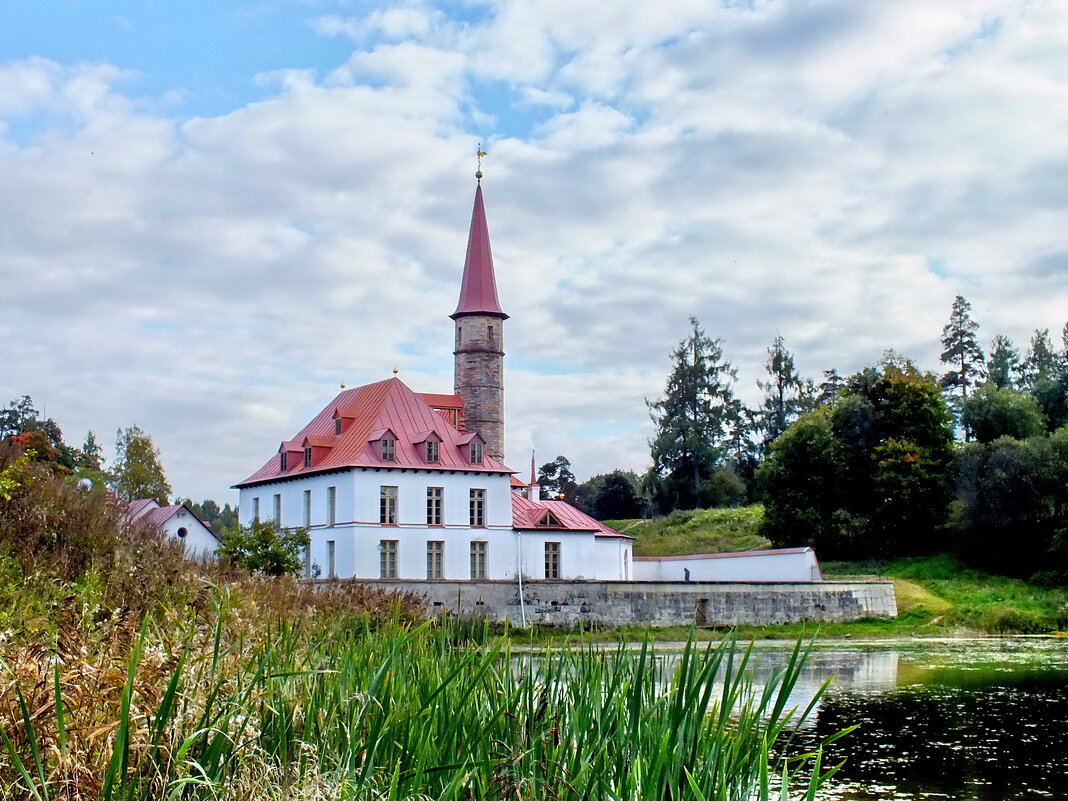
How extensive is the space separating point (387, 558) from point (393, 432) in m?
4.59

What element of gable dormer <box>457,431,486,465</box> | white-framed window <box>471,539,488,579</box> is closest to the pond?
white-framed window <box>471,539,488,579</box>

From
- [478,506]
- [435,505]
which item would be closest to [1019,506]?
[478,506]

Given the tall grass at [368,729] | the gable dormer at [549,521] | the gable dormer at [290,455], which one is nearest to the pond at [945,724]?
the tall grass at [368,729]

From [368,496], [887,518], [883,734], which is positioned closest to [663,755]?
[883,734]

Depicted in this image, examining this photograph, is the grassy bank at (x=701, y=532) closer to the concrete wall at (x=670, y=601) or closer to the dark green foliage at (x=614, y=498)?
the dark green foliage at (x=614, y=498)

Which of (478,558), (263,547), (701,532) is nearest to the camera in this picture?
(263,547)

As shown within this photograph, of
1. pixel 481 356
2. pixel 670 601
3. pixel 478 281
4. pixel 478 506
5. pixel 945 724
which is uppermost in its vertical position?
pixel 478 281

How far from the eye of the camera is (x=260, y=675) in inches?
189

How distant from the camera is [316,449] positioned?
142ft

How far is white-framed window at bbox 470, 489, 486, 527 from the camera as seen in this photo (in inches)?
1684

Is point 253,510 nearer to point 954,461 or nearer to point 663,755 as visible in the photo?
point 954,461

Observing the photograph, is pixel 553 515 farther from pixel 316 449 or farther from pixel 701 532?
pixel 701 532

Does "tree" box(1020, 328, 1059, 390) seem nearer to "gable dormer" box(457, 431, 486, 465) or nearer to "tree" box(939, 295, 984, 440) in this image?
"tree" box(939, 295, 984, 440)

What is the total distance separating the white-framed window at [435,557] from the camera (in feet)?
137
